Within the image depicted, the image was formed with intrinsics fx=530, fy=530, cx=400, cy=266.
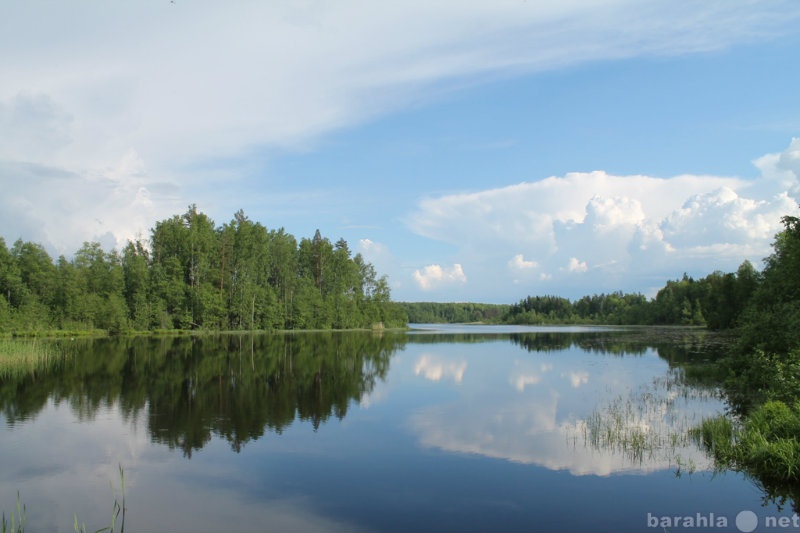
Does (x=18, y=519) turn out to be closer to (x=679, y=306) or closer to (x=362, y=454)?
(x=362, y=454)

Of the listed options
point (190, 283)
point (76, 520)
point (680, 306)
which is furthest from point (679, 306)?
point (76, 520)

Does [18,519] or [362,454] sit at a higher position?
[18,519]

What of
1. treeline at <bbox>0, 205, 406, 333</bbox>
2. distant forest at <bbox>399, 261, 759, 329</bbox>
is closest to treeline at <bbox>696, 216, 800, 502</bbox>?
distant forest at <bbox>399, 261, 759, 329</bbox>

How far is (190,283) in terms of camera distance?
83000 mm

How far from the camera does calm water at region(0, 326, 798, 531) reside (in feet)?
34.2

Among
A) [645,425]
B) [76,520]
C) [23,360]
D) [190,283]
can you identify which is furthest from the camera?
[190,283]

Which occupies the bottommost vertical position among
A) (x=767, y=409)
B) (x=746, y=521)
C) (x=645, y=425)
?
(x=746, y=521)

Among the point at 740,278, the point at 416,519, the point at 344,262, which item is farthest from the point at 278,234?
the point at 416,519

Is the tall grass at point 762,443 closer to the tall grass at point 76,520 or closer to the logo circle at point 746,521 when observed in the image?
the logo circle at point 746,521

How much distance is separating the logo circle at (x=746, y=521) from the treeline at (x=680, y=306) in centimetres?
3728

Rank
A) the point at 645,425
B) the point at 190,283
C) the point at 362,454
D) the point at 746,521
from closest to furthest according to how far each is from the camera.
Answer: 1. the point at 746,521
2. the point at 362,454
3. the point at 645,425
4. the point at 190,283

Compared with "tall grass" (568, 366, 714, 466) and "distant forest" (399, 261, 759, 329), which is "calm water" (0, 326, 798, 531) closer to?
"tall grass" (568, 366, 714, 466)

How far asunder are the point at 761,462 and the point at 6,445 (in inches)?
788

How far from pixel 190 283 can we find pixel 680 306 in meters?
116
